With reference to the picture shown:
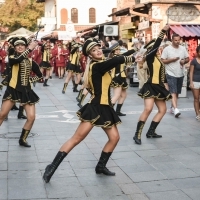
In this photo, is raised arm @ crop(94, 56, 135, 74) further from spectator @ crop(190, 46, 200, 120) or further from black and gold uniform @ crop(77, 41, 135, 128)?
spectator @ crop(190, 46, 200, 120)

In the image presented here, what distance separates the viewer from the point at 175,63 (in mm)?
10836

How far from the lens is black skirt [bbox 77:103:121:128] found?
19.4ft

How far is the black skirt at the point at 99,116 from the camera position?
19.4 feet

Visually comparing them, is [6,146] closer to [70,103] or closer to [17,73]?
[17,73]

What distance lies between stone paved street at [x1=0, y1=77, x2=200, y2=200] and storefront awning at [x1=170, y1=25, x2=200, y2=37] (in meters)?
7.73

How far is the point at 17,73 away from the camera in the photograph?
25.5 feet

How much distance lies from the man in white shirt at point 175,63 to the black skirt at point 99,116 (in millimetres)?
4690

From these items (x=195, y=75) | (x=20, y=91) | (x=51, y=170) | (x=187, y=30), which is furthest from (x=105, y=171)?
(x=187, y=30)

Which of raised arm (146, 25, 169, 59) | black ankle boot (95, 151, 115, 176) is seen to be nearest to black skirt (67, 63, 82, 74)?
raised arm (146, 25, 169, 59)

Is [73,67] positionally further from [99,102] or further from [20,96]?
[99,102]

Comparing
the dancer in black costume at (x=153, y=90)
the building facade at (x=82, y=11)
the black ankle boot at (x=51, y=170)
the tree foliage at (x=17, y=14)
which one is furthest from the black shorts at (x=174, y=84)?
the tree foliage at (x=17, y=14)

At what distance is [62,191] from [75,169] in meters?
0.96

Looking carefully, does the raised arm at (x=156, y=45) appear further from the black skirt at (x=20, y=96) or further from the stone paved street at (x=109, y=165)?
the black skirt at (x=20, y=96)

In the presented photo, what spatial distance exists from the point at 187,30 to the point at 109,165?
1230 cm
